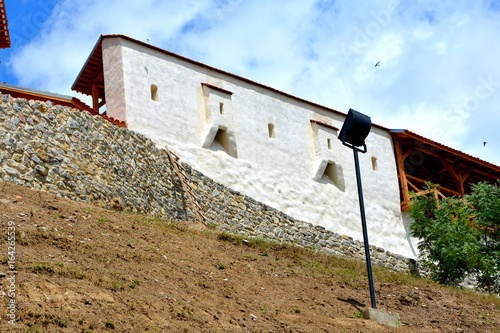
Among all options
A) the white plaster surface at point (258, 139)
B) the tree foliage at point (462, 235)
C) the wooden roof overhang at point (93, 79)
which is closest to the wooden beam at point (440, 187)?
the white plaster surface at point (258, 139)

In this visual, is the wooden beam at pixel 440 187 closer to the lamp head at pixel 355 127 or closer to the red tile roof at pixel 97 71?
the red tile roof at pixel 97 71

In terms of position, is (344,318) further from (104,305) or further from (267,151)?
(267,151)

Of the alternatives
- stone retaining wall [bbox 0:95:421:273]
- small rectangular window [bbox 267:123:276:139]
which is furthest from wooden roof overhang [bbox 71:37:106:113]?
small rectangular window [bbox 267:123:276:139]

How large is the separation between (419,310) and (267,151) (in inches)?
475

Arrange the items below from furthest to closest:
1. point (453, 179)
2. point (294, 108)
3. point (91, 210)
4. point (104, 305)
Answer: point (453, 179)
point (294, 108)
point (91, 210)
point (104, 305)

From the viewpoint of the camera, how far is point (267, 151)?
957 inches

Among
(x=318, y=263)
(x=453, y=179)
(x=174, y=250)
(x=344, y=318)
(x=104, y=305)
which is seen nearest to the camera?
(x=104, y=305)

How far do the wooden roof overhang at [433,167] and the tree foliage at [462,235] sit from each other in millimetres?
3277

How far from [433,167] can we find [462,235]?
9652 mm

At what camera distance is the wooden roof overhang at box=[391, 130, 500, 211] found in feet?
93.4

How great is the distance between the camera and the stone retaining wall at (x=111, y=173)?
50.7ft

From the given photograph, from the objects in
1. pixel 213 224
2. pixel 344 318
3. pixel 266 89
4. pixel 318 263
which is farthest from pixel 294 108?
pixel 344 318

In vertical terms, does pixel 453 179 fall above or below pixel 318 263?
above

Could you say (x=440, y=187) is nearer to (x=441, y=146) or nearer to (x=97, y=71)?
(x=441, y=146)
